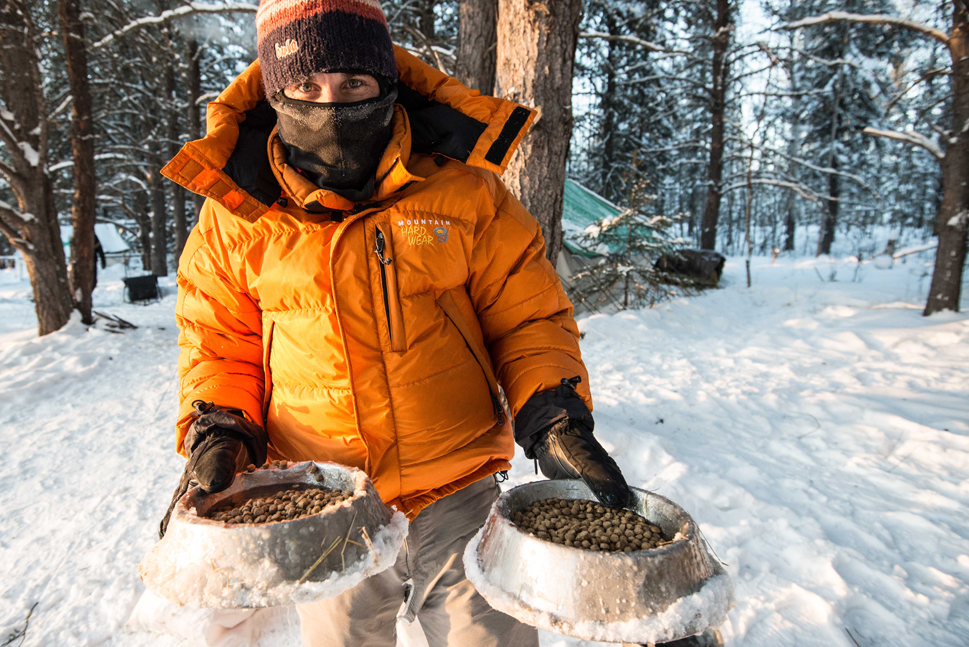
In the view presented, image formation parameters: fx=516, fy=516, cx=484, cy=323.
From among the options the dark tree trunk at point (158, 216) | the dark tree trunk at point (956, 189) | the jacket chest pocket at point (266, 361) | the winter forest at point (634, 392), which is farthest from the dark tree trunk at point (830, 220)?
the jacket chest pocket at point (266, 361)

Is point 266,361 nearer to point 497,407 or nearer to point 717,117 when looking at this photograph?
point 497,407

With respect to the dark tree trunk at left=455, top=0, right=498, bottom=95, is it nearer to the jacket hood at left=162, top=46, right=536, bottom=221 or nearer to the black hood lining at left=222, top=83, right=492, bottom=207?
the jacket hood at left=162, top=46, right=536, bottom=221

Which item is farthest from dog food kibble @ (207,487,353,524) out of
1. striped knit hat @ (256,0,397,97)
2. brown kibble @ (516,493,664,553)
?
striped knit hat @ (256,0,397,97)

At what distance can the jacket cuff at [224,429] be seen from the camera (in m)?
1.45

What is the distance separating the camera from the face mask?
1575 millimetres

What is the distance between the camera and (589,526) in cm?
127

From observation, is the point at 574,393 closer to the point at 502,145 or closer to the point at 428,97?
the point at 502,145

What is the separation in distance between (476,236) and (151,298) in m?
13.3

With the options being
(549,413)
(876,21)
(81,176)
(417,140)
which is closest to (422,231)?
(417,140)

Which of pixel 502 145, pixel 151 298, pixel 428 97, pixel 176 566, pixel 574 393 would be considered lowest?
pixel 151 298

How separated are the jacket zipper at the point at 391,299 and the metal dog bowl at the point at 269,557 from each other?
1.39 ft

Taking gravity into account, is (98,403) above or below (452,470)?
below

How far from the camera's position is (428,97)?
1804mm

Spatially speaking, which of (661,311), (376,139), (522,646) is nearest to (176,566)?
(522,646)
